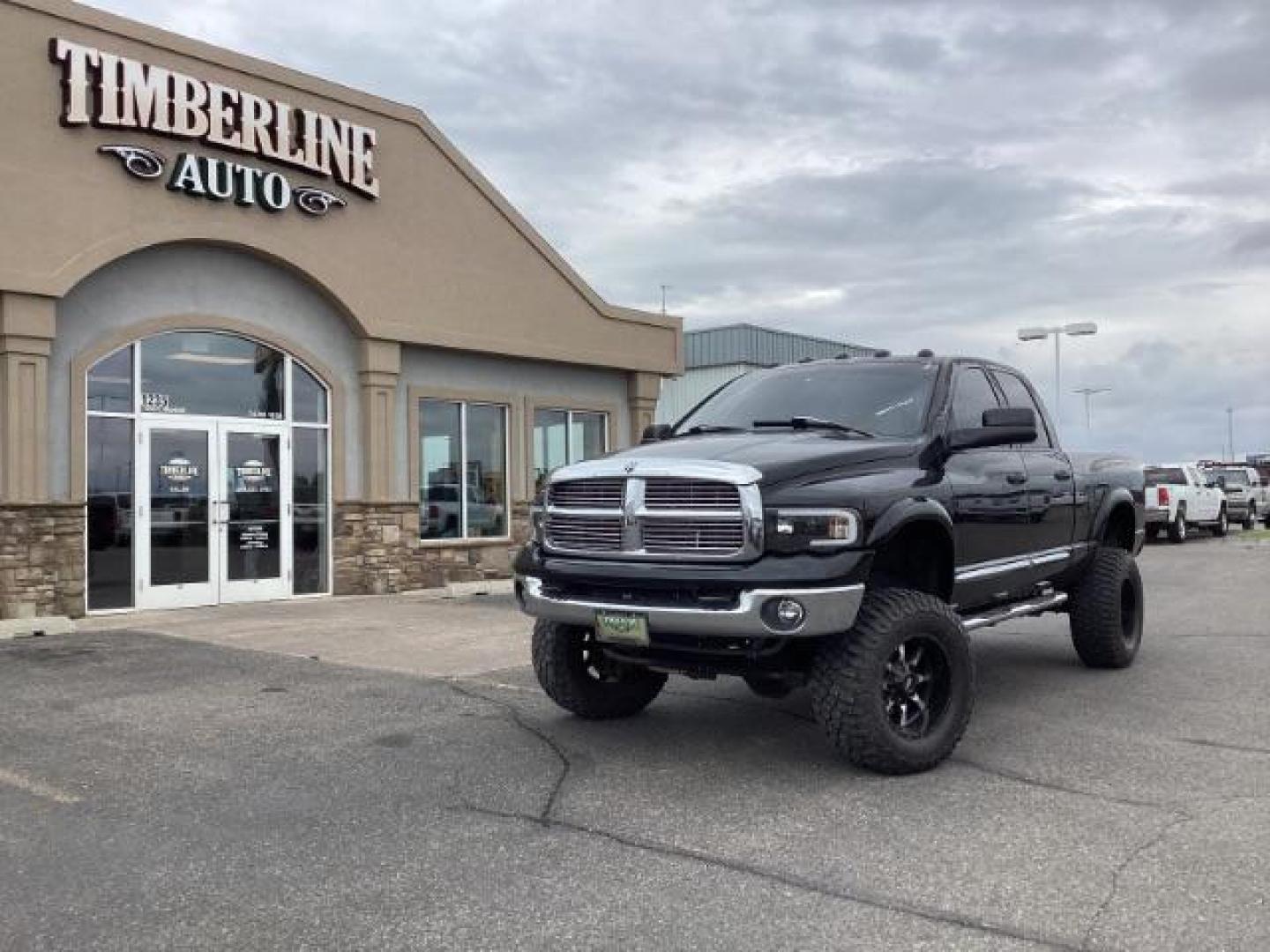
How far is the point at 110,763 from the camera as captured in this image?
19.3 ft

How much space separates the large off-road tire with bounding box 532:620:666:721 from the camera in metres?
6.50

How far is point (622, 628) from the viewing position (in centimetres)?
552

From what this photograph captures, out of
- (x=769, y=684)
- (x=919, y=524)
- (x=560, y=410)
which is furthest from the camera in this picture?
(x=560, y=410)

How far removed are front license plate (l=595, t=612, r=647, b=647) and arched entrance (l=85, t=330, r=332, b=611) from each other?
28.0 feet

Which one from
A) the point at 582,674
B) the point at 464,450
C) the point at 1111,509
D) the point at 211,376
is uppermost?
the point at 211,376

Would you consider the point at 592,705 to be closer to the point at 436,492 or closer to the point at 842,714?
the point at 842,714

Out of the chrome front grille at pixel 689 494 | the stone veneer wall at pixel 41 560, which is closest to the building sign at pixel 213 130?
the stone veneer wall at pixel 41 560

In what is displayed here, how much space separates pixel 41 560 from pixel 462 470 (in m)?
5.97

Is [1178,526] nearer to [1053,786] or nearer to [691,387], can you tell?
[691,387]

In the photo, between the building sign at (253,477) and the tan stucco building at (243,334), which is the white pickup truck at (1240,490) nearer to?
the tan stucco building at (243,334)

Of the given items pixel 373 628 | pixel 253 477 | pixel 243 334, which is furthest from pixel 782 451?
pixel 243 334

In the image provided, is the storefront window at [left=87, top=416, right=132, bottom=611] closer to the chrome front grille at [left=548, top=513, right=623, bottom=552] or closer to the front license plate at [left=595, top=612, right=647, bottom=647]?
the chrome front grille at [left=548, top=513, right=623, bottom=552]

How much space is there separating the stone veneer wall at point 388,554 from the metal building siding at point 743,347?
21667 mm

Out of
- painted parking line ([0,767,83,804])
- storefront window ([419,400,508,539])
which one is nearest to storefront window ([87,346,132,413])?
storefront window ([419,400,508,539])
